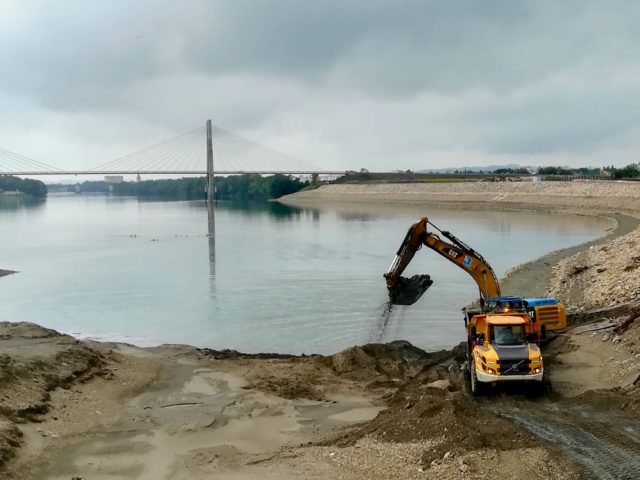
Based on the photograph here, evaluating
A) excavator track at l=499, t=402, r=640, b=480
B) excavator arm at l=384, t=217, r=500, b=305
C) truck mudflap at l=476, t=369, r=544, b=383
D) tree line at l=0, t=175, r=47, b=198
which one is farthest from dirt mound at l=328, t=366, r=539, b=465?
tree line at l=0, t=175, r=47, b=198

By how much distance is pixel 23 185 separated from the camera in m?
154

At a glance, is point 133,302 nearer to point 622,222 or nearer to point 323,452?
point 323,452

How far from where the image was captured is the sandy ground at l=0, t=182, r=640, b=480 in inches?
289

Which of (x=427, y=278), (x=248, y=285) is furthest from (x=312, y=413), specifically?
(x=248, y=285)

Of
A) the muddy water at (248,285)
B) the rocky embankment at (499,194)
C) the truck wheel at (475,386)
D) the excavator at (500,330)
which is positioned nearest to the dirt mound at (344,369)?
the excavator at (500,330)

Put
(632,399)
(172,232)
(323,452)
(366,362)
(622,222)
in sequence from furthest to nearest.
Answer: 1. (172,232)
2. (622,222)
3. (366,362)
4. (632,399)
5. (323,452)

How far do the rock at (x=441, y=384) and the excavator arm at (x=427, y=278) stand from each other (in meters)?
3.66

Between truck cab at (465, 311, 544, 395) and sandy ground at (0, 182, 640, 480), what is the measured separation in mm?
434

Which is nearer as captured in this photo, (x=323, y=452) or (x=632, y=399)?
(x=323, y=452)

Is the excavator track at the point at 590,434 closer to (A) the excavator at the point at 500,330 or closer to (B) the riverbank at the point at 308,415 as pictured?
(B) the riverbank at the point at 308,415

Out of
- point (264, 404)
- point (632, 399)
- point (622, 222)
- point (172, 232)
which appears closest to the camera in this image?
point (632, 399)

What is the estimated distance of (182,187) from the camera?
174750 mm

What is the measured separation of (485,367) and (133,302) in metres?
15.7

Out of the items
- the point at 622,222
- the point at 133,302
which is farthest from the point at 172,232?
the point at 622,222
